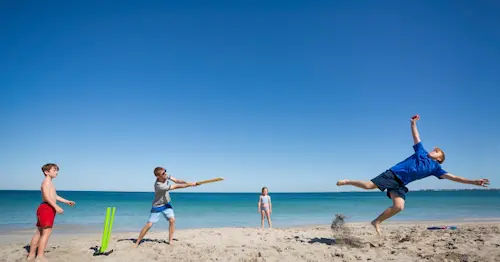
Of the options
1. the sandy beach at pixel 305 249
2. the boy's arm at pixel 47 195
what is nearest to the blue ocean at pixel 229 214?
the sandy beach at pixel 305 249

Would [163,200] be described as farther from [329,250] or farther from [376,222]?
[376,222]

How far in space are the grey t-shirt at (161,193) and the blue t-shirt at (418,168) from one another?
469 centimetres

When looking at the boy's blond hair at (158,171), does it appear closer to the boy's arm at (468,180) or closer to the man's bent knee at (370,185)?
the man's bent knee at (370,185)

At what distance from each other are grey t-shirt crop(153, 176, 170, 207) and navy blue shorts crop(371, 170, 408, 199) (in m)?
4.35

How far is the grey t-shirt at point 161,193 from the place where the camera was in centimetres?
658

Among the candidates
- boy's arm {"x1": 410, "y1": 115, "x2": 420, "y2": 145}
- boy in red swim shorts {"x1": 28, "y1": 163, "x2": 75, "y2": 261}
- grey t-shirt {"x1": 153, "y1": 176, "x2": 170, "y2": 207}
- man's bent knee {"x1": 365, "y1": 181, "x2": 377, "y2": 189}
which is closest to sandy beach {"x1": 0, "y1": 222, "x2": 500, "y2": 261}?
boy in red swim shorts {"x1": 28, "y1": 163, "x2": 75, "y2": 261}

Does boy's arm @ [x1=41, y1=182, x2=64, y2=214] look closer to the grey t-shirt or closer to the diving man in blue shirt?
the grey t-shirt

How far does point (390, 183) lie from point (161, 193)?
187 inches

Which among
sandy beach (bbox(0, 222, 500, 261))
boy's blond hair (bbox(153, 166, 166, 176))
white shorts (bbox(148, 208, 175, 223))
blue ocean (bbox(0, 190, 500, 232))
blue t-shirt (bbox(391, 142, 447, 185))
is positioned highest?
blue t-shirt (bbox(391, 142, 447, 185))

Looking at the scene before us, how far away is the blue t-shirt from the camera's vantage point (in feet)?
19.0

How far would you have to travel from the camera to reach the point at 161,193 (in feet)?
21.7

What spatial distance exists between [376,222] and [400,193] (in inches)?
35.4

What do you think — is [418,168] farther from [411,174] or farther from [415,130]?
[415,130]

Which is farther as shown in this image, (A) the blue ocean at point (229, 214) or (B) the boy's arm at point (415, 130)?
(A) the blue ocean at point (229, 214)
